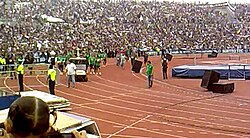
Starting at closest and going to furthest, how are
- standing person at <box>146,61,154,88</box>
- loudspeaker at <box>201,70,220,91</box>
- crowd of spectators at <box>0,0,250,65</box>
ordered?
loudspeaker at <box>201,70,220,91</box>, standing person at <box>146,61,154,88</box>, crowd of spectators at <box>0,0,250,65</box>

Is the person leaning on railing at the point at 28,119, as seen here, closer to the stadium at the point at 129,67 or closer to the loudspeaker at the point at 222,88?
the stadium at the point at 129,67

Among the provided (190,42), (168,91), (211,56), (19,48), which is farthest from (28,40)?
(168,91)

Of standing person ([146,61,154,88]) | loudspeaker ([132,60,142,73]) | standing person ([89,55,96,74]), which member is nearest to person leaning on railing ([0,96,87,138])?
standing person ([146,61,154,88])

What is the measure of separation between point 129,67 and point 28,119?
110 ft

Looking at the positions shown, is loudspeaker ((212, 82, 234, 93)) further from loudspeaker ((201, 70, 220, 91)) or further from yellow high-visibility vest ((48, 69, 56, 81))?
yellow high-visibility vest ((48, 69, 56, 81))

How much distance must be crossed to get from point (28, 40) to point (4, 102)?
3548cm

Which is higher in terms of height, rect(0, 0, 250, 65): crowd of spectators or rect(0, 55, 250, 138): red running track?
rect(0, 0, 250, 65): crowd of spectators

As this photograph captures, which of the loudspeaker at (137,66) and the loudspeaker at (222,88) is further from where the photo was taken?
the loudspeaker at (137,66)

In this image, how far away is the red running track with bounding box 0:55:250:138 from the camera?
12203mm

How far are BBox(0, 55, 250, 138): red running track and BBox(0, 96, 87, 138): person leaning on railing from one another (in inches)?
382

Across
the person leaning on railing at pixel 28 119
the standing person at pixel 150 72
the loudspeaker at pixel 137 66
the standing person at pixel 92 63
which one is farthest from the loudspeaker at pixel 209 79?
the person leaning on railing at pixel 28 119

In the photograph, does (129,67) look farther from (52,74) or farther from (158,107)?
(158,107)

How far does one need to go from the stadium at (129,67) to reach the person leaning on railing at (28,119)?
2.50 feet

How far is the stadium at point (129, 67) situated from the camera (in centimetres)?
1278
